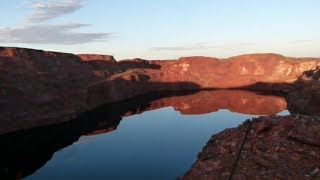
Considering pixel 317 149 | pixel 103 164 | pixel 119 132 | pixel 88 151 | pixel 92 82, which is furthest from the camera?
pixel 92 82

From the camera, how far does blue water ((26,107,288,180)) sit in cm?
3316

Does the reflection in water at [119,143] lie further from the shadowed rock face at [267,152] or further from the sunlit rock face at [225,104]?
the shadowed rock face at [267,152]

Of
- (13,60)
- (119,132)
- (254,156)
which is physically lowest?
(119,132)

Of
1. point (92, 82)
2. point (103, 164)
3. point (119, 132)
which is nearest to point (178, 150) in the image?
point (103, 164)

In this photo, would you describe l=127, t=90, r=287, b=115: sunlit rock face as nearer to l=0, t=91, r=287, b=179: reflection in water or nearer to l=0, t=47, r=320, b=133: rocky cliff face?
l=0, t=91, r=287, b=179: reflection in water

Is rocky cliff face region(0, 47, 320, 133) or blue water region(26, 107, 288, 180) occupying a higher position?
rocky cliff face region(0, 47, 320, 133)

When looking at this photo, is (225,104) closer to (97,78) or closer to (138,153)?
(97,78)

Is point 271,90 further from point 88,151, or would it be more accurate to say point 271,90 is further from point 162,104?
point 88,151

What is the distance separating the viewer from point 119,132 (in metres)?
53.8

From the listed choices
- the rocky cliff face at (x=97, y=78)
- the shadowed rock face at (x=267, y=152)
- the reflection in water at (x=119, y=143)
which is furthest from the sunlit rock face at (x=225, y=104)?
the shadowed rock face at (x=267, y=152)

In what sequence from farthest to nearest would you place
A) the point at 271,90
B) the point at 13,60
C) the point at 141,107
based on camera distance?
the point at 271,90
the point at 141,107
the point at 13,60

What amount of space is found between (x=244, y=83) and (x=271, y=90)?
39.0ft

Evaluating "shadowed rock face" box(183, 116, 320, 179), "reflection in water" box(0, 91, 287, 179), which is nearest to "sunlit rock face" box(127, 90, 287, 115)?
"reflection in water" box(0, 91, 287, 179)

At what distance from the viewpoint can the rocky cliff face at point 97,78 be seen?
Result: 212 ft
